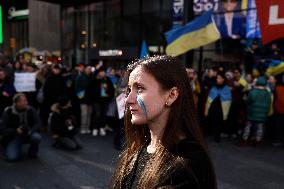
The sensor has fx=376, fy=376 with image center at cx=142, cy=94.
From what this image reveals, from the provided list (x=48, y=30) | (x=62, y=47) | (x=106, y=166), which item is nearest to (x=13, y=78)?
(x=106, y=166)

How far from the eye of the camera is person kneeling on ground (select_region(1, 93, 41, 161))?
6.96m

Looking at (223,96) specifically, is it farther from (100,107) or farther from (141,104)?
(141,104)

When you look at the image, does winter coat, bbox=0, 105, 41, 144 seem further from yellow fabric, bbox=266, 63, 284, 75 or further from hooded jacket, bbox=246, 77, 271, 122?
yellow fabric, bbox=266, 63, 284, 75

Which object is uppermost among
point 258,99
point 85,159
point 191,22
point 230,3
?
point 230,3

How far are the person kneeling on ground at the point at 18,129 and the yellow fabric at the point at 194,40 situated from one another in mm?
3504

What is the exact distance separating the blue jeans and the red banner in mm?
5064

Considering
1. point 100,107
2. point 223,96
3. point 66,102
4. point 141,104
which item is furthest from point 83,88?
point 141,104

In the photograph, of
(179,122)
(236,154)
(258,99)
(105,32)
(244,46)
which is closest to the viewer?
(179,122)

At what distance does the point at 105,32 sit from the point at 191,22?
1124 cm

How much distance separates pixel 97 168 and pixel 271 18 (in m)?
4.66

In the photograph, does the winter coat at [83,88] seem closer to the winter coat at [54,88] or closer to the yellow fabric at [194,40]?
the winter coat at [54,88]

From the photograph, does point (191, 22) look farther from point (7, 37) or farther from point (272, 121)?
point (7, 37)

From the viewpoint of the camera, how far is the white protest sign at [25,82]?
984 cm

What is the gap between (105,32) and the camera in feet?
63.6
